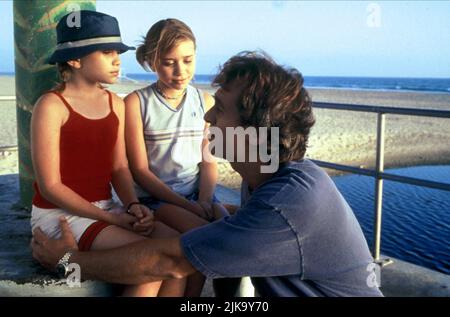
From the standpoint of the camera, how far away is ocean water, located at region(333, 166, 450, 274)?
573cm

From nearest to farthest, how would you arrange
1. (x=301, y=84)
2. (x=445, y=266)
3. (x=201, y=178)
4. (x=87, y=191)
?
1. (x=301, y=84)
2. (x=87, y=191)
3. (x=201, y=178)
4. (x=445, y=266)

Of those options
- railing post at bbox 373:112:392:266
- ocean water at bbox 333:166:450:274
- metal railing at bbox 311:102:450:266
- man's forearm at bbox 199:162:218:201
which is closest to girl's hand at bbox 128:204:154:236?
man's forearm at bbox 199:162:218:201

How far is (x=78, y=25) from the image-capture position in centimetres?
186

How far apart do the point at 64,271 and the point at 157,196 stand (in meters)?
0.60

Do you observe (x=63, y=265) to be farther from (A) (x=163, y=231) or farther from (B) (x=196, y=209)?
(B) (x=196, y=209)

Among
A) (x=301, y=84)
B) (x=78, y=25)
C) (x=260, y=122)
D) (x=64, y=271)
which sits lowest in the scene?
(x=64, y=271)

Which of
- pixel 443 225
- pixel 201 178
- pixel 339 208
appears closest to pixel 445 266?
pixel 443 225

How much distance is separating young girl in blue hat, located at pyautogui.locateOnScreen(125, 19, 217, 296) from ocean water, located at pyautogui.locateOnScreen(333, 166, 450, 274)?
3.83 metres

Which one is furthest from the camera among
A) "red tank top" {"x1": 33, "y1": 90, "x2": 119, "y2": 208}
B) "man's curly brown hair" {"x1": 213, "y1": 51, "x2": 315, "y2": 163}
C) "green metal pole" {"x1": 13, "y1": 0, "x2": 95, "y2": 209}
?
"green metal pole" {"x1": 13, "y1": 0, "x2": 95, "y2": 209}

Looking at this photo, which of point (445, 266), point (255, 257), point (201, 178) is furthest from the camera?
point (445, 266)

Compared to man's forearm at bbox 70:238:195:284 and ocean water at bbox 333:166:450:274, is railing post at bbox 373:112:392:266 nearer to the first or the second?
man's forearm at bbox 70:238:195:284

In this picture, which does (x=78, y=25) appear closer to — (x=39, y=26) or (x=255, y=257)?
(x=39, y=26)

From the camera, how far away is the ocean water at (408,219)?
573 cm
